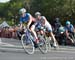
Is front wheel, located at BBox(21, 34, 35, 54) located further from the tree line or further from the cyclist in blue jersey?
the tree line

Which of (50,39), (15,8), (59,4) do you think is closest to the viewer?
(50,39)

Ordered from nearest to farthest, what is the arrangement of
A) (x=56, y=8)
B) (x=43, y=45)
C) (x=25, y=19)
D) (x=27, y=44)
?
(x=25, y=19)
(x=27, y=44)
(x=43, y=45)
(x=56, y=8)

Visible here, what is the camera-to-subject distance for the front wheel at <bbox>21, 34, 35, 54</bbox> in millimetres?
Result: 15698

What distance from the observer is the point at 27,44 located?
15742 mm

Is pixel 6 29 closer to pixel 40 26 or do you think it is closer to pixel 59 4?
pixel 59 4

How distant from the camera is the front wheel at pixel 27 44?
1570 cm

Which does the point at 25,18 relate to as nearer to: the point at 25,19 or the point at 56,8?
the point at 25,19

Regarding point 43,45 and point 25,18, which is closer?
point 25,18

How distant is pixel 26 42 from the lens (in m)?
15.8

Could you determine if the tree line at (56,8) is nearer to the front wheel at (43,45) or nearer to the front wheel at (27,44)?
the front wheel at (43,45)

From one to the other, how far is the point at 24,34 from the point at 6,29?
29032 millimetres

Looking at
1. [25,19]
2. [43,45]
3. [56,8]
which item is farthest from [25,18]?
[56,8]

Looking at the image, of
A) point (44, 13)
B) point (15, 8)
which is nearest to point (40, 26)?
point (44, 13)

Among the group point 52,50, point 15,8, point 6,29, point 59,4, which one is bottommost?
point 52,50
